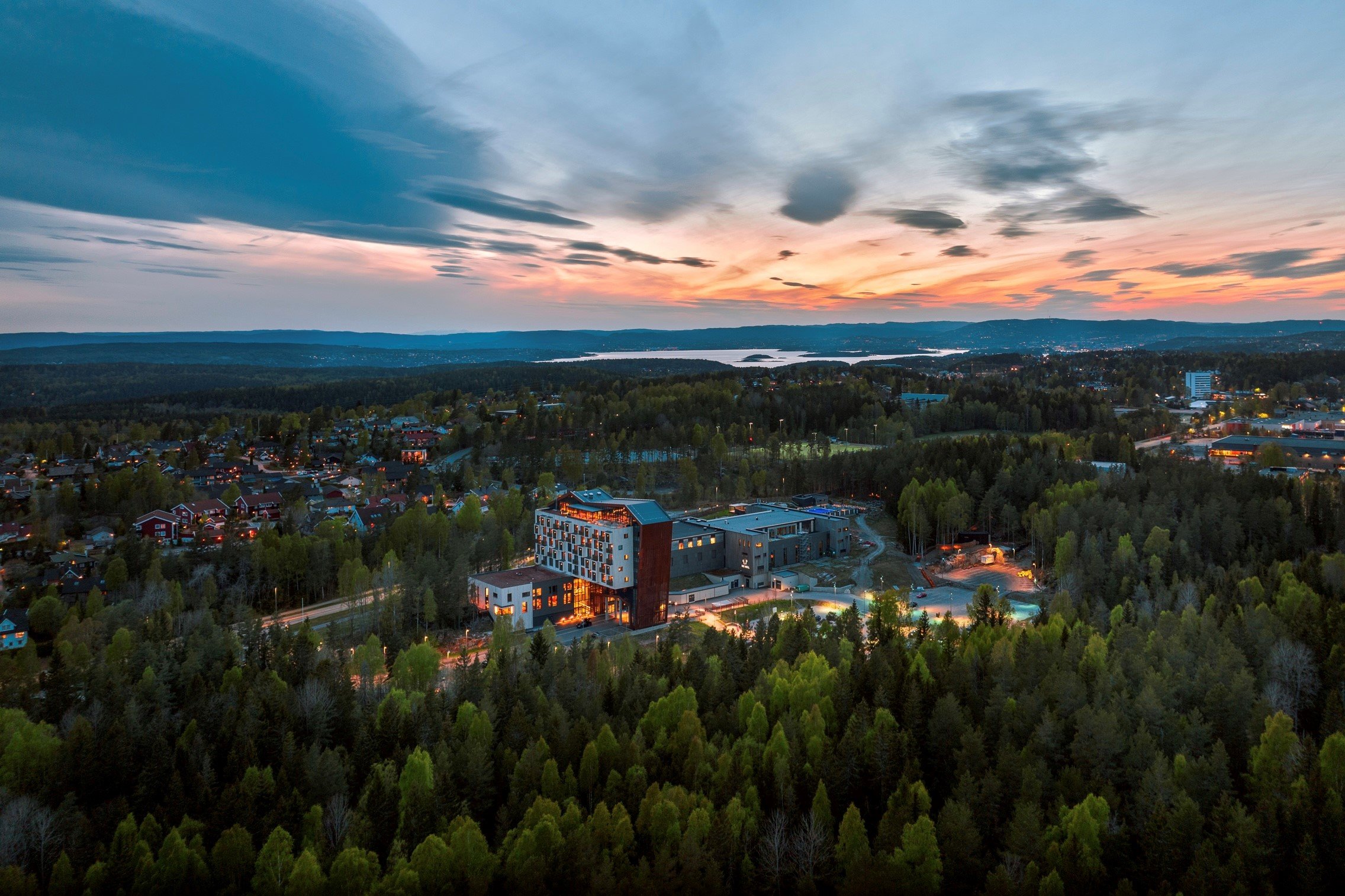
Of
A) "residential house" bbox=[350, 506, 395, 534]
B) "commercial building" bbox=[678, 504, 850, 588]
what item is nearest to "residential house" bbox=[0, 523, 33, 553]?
"residential house" bbox=[350, 506, 395, 534]

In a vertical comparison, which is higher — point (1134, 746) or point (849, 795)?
point (1134, 746)

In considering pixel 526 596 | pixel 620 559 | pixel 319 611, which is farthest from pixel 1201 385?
pixel 319 611

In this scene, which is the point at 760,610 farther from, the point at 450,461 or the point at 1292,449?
the point at 1292,449

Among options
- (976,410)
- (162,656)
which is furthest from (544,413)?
(162,656)

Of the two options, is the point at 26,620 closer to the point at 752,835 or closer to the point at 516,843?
the point at 516,843

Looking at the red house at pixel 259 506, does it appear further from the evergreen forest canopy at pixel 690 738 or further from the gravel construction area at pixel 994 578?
the gravel construction area at pixel 994 578

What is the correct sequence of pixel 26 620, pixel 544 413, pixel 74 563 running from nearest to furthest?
pixel 26 620
pixel 74 563
pixel 544 413

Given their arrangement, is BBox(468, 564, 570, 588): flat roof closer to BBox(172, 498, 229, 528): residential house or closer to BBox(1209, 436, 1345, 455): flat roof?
BBox(172, 498, 229, 528): residential house
